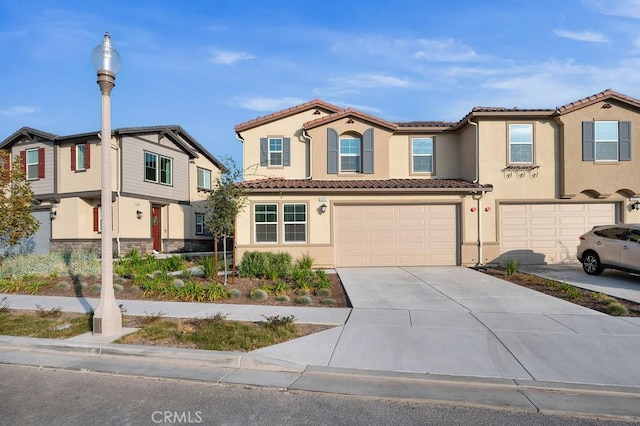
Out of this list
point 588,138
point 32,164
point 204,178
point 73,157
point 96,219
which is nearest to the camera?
point 588,138

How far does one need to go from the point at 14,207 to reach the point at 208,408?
40.4ft

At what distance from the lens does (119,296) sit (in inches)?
388

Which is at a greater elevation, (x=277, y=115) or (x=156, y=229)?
(x=277, y=115)

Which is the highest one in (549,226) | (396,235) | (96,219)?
(96,219)

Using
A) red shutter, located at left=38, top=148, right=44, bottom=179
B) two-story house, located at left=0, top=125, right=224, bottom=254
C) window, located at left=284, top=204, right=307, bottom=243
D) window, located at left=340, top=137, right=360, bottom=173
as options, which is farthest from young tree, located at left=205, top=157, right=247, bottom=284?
red shutter, located at left=38, top=148, right=44, bottom=179

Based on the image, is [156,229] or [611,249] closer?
[611,249]

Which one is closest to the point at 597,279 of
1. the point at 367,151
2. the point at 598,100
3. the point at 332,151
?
the point at 598,100

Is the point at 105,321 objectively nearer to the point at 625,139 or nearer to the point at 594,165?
the point at 594,165

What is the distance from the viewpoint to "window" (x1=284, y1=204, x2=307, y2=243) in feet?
47.8

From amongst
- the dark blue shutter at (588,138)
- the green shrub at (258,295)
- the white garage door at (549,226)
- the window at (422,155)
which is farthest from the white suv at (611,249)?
the green shrub at (258,295)

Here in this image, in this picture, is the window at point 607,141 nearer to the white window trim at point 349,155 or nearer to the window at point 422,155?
the window at point 422,155

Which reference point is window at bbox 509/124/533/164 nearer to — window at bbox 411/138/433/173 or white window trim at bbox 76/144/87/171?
window at bbox 411/138/433/173

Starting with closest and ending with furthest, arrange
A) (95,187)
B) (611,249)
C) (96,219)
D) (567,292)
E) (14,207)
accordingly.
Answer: (567,292)
(611,249)
(14,207)
(95,187)
(96,219)

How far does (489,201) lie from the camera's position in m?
14.8
